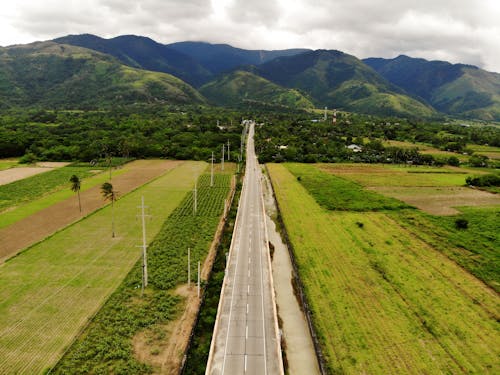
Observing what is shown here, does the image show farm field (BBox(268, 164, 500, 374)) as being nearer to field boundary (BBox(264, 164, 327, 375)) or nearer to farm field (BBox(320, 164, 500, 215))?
field boundary (BBox(264, 164, 327, 375))

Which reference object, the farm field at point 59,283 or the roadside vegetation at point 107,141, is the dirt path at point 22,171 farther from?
the farm field at point 59,283

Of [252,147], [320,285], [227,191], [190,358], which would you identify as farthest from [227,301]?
[252,147]

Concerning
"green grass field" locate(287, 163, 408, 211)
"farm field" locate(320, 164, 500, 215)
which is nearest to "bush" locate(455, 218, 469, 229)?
"farm field" locate(320, 164, 500, 215)

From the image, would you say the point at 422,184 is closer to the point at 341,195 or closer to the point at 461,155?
the point at 341,195

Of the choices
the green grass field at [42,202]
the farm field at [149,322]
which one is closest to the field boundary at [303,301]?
the farm field at [149,322]

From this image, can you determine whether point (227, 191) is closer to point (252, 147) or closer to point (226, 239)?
point (226, 239)

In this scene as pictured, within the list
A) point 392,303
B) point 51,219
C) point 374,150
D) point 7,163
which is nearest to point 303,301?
point 392,303
